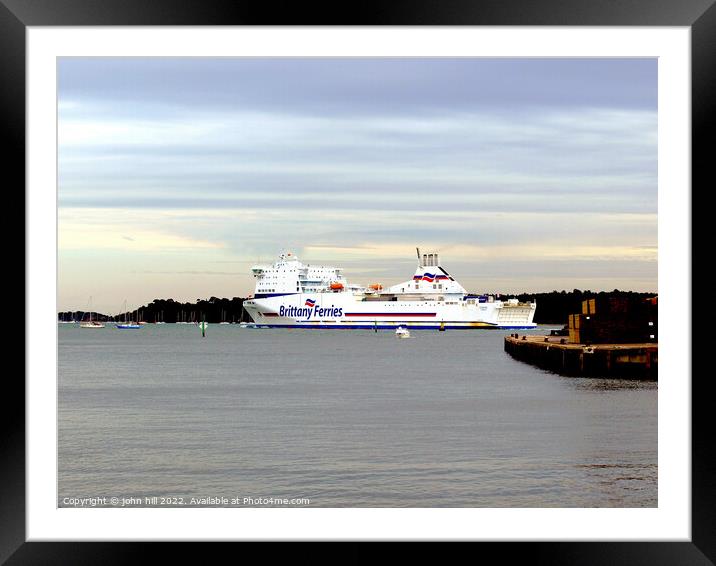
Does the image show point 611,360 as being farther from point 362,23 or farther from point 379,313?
point 379,313

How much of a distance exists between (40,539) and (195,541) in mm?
396

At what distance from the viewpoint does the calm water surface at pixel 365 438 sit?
6016 millimetres

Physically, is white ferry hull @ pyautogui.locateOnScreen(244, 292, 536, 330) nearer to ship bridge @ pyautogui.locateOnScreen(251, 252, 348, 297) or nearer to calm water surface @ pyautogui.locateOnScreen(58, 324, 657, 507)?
ship bridge @ pyautogui.locateOnScreen(251, 252, 348, 297)

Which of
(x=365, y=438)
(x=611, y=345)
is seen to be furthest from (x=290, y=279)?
(x=365, y=438)

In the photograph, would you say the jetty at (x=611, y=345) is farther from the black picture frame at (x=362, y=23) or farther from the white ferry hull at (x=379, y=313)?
the white ferry hull at (x=379, y=313)

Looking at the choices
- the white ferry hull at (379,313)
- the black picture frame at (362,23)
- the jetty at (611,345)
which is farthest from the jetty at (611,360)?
the white ferry hull at (379,313)

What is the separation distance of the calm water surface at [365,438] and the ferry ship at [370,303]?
84.8ft

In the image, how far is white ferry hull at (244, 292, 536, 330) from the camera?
45.9 metres

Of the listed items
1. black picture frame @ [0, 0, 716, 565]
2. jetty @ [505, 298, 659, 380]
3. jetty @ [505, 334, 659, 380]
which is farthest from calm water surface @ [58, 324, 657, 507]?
black picture frame @ [0, 0, 716, 565]

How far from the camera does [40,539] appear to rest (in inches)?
86.7

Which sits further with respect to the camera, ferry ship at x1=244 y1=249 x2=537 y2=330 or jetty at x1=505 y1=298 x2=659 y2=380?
ferry ship at x1=244 y1=249 x2=537 y2=330

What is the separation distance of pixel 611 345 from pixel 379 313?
27.9 metres

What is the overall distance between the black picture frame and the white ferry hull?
4355cm

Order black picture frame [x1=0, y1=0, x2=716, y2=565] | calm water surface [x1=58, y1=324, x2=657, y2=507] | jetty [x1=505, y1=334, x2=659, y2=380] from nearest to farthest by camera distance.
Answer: black picture frame [x1=0, y1=0, x2=716, y2=565] < calm water surface [x1=58, y1=324, x2=657, y2=507] < jetty [x1=505, y1=334, x2=659, y2=380]
